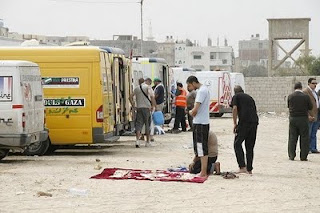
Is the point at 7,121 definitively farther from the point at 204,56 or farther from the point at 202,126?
the point at 204,56

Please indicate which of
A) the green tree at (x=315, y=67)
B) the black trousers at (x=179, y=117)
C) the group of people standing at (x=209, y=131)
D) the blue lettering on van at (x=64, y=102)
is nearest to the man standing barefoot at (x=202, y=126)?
the group of people standing at (x=209, y=131)

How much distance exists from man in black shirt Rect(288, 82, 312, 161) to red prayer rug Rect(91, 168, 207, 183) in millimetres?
4356

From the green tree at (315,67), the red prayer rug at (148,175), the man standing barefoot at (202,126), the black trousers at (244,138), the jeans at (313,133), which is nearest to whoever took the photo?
the red prayer rug at (148,175)

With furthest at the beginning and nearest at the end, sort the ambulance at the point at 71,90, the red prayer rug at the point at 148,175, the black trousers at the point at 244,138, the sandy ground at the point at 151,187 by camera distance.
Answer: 1. the ambulance at the point at 71,90
2. the black trousers at the point at 244,138
3. the red prayer rug at the point at 148,175
4. the sandy ground at the point at 151,187

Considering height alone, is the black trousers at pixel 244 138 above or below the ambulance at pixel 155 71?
below

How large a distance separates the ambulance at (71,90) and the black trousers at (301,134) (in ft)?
13.8

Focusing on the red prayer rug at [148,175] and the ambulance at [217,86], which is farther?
the ambulance at [217,86]

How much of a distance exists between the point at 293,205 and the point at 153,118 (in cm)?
1357

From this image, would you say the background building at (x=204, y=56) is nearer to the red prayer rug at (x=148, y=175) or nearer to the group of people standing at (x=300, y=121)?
the group of people standing at (x=300, y=121)

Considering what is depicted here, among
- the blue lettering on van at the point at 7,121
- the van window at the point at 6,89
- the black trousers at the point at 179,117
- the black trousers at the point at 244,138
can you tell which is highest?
the van window at the point at 6,89

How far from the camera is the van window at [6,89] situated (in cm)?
1747

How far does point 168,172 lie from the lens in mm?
16031

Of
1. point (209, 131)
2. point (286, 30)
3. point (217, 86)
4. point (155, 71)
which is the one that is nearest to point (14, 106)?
point (209, 131)

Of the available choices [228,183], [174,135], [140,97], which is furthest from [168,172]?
[174,135]
